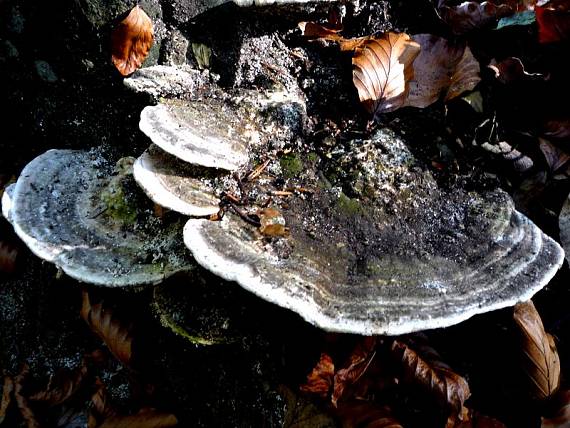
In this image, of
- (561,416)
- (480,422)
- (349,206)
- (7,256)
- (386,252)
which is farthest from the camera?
(7,256)

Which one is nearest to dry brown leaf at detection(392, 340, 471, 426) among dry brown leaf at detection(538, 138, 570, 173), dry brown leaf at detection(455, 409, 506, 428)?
dry brown leaf at detection(455, 409, 506, 428)

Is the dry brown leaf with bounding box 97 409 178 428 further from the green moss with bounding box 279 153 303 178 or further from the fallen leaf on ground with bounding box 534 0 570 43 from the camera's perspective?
the fallen leaf on ground with bounding box 534 0 570 43

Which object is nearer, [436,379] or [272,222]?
[272,222]

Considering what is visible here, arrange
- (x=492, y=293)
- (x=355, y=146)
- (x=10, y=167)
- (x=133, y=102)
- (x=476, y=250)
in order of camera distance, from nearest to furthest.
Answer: (x=492, y=293), (x=476, y=250), (x=355, y=146), (x=133, y=102), (x=10, y=167)

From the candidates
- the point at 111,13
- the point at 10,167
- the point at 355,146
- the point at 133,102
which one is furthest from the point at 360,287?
the point at 10,167

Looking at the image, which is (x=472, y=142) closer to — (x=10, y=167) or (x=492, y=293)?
(x=492, y=293)

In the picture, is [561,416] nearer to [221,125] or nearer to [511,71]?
[511,71]

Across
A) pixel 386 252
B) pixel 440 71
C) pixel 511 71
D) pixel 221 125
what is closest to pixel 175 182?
pixel 221 125
